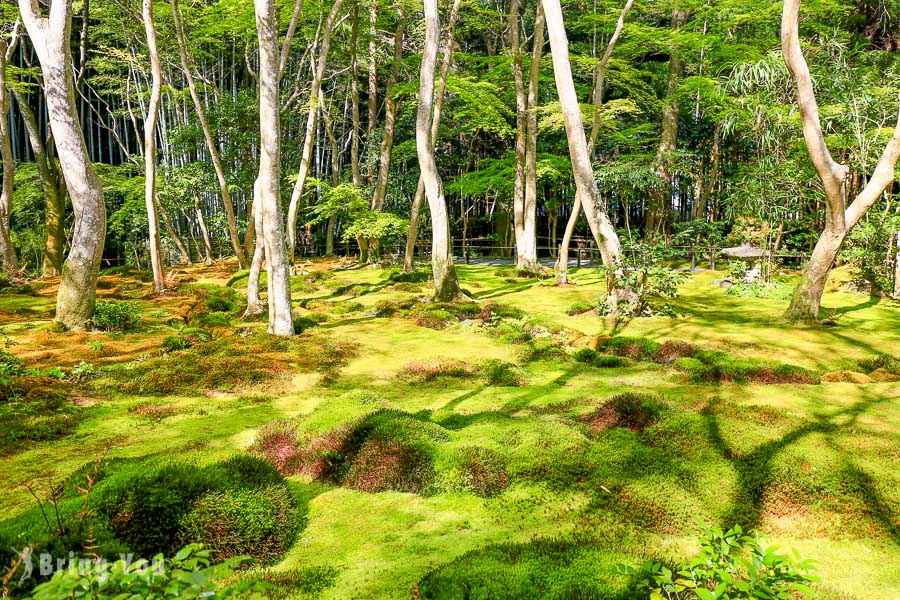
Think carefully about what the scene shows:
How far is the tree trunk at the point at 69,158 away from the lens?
7.48m

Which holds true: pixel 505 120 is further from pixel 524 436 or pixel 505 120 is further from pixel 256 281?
pixel 524 436

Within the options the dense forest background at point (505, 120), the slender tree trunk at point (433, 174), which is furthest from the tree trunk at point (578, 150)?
the slender tree trunk at point (433, 174)

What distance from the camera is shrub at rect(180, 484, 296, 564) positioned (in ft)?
8.29

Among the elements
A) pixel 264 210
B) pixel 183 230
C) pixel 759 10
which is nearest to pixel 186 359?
pixel 264 210

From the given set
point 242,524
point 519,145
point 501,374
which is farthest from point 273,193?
point 519,145

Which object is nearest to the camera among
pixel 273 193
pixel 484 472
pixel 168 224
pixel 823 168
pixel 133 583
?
pixel 133 583

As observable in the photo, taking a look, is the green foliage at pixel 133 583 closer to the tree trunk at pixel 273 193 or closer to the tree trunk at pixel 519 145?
the tree trunk at pixel 273 193

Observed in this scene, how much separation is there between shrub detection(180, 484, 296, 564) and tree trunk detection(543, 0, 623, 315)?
7140 mm

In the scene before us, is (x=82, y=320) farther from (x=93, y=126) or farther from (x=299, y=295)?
(x=93, y=126)

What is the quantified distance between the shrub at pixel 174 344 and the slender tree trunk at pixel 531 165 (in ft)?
29.2

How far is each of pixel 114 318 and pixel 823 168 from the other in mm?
10303

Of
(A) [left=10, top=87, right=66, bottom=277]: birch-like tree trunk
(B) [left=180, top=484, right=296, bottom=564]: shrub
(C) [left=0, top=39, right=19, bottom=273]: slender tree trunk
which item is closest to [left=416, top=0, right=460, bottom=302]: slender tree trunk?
(B) [left=180, top=484, right=296, bottom=564]: shrub

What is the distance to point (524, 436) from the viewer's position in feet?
12.3

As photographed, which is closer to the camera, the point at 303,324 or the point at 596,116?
the point at 303,324
